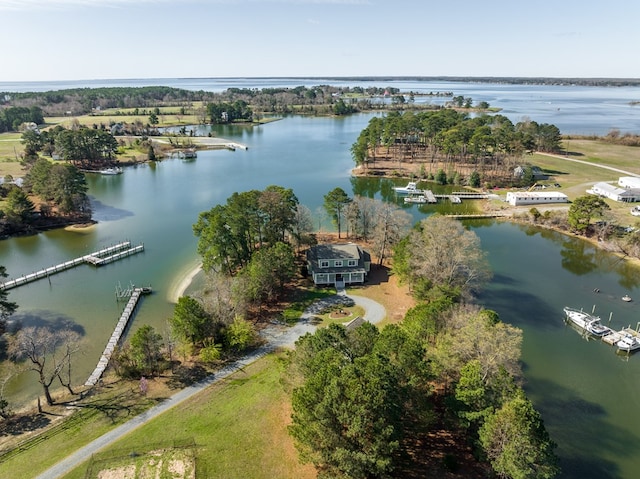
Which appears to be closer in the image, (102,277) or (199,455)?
(199,455)

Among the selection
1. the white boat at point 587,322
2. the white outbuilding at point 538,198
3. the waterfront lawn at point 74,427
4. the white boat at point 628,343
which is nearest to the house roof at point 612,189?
the white outbuilding at point 538,198

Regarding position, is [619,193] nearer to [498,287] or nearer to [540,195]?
[540,195]

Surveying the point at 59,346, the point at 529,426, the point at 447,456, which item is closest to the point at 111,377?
the point at 59,346

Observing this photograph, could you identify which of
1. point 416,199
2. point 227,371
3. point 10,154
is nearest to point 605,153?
point 416,199

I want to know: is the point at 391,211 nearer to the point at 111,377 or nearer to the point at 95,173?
the point at 111,377

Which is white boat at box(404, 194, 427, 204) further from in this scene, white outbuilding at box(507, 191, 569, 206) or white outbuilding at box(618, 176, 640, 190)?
white outbuilding at box(618, 176, 640, 190)

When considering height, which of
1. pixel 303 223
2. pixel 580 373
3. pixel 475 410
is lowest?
pixel 580 373
